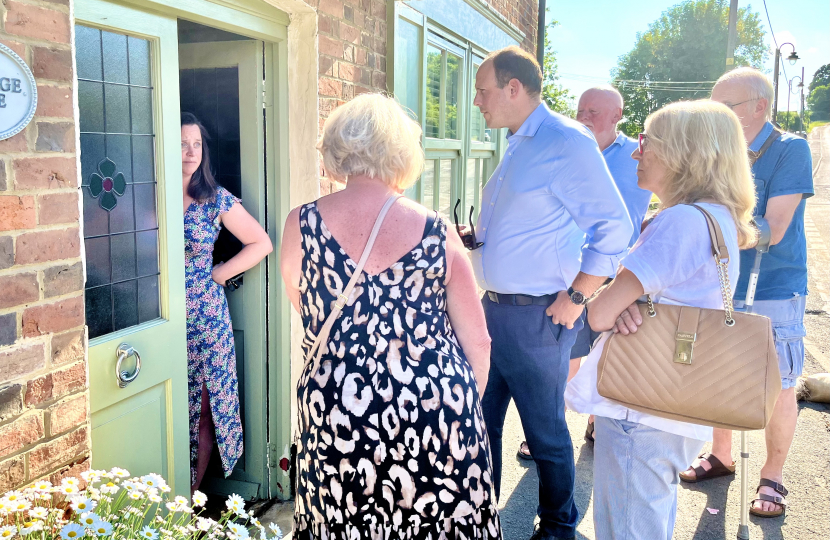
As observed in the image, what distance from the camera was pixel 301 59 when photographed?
306 cm

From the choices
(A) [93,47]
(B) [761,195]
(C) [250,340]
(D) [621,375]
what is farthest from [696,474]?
(A) [93,47]

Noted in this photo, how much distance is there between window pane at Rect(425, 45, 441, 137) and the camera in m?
4.64

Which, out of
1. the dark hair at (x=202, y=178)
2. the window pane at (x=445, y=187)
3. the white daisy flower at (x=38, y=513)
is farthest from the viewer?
the window pane at (x=445, y=187)

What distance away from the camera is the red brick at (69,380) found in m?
1.84

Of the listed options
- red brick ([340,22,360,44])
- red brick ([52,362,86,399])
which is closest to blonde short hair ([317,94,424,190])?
red brick ([52,362,86,399])

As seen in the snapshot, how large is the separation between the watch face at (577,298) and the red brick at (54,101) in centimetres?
190

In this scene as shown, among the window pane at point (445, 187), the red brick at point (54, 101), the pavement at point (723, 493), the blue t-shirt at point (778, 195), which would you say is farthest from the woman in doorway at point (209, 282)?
the blue t-shirt at point (778, 195)

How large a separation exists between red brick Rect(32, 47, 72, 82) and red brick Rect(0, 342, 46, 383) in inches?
27.3

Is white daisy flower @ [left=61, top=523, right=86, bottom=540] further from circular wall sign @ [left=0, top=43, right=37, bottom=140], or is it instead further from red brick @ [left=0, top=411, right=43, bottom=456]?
circular wall sign @ [left=0, top=43, right=37, bottom=140]

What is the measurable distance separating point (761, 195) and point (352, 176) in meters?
2.10

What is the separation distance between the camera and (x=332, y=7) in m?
3.11

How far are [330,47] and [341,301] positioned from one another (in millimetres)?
1630

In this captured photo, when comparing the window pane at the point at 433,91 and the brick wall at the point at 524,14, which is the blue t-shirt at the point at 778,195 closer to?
the window pane at the point at 433,91

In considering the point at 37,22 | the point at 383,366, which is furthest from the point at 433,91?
the point at 37,22
